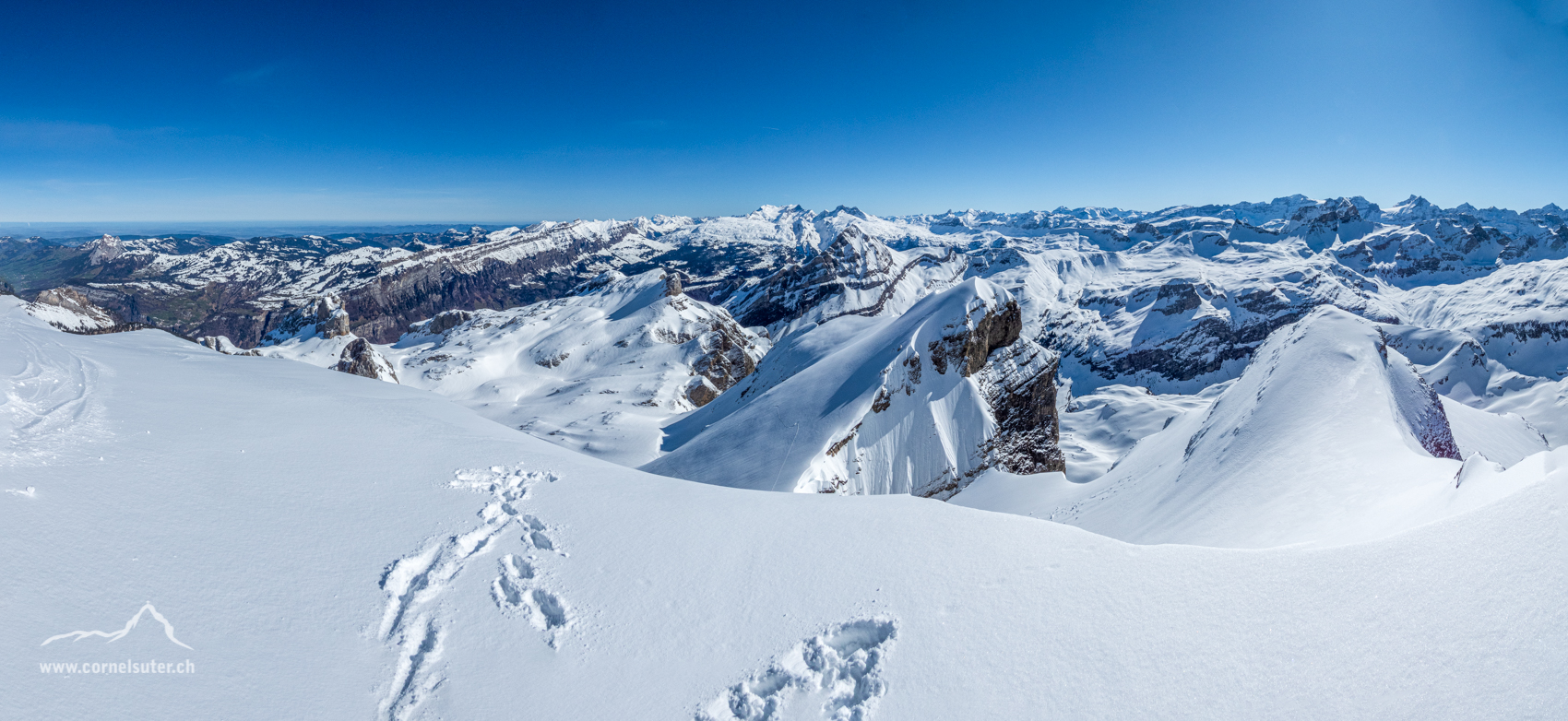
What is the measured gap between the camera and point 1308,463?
1327 centimetres

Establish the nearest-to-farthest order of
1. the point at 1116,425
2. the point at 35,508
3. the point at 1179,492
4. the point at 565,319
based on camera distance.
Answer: the point at 35,508 → the point at 1179,492 → the point at 1116,425 → the point at 565,319

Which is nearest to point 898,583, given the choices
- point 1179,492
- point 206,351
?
point 1179,492

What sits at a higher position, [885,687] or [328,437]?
[328,437]

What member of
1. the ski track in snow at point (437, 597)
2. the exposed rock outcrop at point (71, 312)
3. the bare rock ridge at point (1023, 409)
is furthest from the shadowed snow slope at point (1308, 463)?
the exposed rock outcrop at point (71, 312)

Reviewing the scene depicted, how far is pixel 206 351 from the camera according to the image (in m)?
18.2

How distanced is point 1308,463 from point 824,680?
15.4m

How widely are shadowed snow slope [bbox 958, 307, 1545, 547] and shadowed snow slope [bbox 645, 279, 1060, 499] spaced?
974 centimetres

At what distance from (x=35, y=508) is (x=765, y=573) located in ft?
28.2

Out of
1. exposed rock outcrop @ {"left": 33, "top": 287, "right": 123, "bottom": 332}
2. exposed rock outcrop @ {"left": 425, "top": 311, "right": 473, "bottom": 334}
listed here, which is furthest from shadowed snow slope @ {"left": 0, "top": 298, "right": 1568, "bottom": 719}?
exposed rock outcrop @ {"left": 425, "top": 311, "right": 473, "bottom": 334}

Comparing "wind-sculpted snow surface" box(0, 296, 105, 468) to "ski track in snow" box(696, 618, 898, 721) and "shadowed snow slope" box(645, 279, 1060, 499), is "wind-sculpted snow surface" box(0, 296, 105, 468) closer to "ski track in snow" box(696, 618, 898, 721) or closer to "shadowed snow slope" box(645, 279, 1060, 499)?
"ski track in snow" box(696, 618, 898, 721)

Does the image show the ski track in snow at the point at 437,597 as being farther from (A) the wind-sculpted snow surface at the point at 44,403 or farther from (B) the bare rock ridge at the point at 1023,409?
(B) the bare rock ridge at the point at 1023,409

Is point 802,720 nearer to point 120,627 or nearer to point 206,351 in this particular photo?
point 120,627

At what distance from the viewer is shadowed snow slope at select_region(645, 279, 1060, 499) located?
1188 inches

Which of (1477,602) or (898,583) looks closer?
(1477,602)
